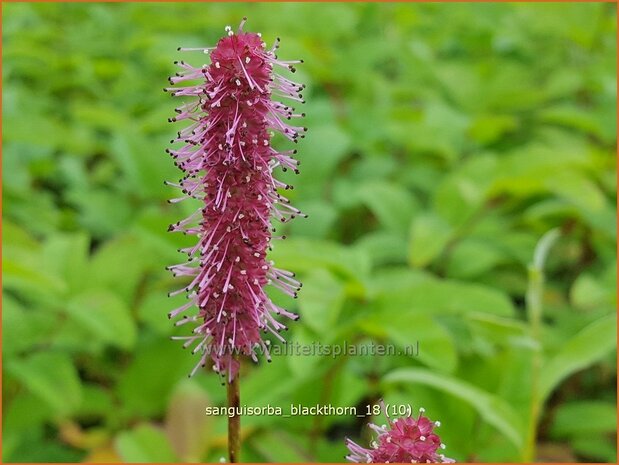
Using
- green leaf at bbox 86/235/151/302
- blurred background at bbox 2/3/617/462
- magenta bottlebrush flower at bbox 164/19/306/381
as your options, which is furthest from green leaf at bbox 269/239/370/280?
magenta bottlebrush flower at bbox 164/19/306/381

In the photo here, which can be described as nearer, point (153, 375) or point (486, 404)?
point (486, 404)

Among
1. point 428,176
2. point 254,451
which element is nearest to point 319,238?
point 428,176

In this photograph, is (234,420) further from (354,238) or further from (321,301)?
(354,238)

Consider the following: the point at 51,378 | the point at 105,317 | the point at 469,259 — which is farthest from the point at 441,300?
the point at 51,378

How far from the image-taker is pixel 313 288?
1602 mm

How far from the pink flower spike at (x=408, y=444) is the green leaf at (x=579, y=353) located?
33.9 inches

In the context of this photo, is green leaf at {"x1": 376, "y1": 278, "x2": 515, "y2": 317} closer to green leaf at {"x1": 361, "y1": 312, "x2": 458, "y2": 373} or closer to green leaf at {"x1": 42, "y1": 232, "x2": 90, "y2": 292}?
green leaf at {"x1": 361, "y1": 312, "x2": 458, "y2": 373}

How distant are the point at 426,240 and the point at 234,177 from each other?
1247mm

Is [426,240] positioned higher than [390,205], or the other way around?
[390,205]

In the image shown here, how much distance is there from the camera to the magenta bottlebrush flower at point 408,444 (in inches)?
27.7

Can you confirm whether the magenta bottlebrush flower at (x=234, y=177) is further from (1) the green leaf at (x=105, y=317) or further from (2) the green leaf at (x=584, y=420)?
(2) the green leaf at (x=584, y=420)

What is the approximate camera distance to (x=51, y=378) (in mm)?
1729

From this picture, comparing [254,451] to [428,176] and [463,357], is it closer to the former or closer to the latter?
[463,357]

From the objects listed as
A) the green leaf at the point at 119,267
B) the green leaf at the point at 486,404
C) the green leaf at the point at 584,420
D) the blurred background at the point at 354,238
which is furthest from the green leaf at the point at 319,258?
A: the green leaf at the point at 584,420
